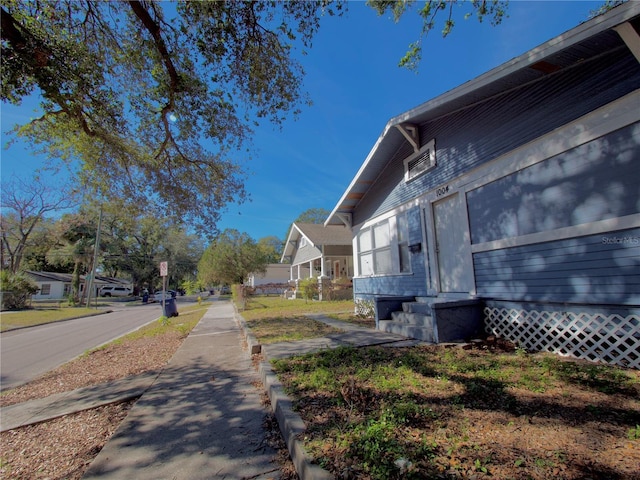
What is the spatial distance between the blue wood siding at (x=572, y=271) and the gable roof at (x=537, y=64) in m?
2.30

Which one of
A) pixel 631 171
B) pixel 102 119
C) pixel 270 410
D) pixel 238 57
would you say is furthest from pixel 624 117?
pixel 102 119

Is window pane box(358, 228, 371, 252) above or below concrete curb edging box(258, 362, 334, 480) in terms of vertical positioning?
above

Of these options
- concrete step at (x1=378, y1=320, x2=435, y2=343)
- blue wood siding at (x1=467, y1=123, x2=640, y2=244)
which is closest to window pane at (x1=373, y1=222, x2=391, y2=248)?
concrete step at (x1=378, y1=320, x2=435, y2=343)

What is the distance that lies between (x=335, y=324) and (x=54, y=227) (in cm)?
3814

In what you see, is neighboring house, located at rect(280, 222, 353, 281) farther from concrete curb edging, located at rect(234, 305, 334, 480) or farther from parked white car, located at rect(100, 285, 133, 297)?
parked white car, located at rect(100, 285, 133, 297)

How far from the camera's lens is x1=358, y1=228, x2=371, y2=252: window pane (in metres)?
10.5

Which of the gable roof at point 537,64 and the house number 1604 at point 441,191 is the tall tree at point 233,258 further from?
the house number 1604 at point 441,191

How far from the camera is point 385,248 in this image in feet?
30.8

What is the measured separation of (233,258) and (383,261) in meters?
20.9

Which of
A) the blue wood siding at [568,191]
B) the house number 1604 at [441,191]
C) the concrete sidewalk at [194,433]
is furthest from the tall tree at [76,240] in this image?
the blue wood siding at [568,191]

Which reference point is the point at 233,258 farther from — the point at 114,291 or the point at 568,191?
the point at 114,291

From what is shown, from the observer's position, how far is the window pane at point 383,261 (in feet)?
30.2

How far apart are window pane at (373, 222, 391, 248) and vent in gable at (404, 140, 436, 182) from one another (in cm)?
171

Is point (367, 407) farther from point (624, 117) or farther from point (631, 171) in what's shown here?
point (624, 117)
